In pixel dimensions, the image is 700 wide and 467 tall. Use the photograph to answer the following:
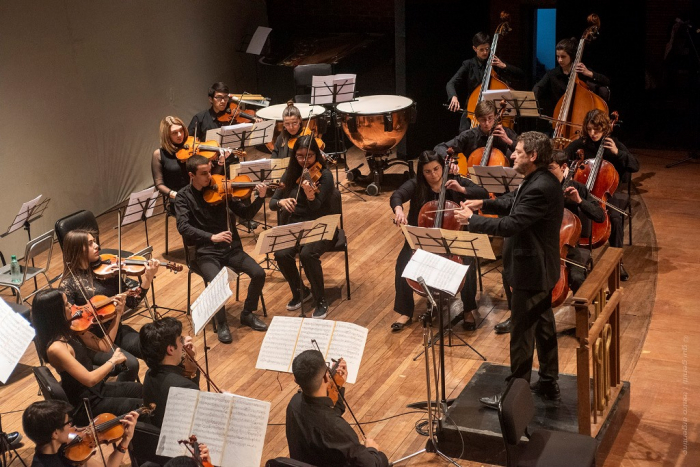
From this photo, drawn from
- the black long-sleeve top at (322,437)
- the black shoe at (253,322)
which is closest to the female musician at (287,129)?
the black shoe at (253,322)

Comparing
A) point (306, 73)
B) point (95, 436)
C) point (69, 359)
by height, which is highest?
point (306, 73)

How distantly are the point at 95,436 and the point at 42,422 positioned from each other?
27 cm

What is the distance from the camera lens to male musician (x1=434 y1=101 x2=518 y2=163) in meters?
6.66

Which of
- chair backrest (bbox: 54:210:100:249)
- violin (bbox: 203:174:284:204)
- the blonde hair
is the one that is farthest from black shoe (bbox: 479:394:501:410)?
the blonde hair

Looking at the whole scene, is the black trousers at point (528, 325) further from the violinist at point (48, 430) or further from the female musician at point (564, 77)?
the female musician at point (564, 77)

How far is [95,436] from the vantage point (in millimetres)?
3861

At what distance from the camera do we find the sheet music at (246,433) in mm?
3643

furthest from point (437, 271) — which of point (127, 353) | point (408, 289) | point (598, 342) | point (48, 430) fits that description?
point (48, 430)

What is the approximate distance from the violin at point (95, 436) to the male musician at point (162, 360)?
0.06m

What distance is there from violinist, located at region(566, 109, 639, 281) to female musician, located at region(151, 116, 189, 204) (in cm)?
317

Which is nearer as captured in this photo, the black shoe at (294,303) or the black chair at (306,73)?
the black shoe at (294,303)

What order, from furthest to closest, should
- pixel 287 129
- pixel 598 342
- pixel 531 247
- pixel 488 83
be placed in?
pixel 488 83 → pixel 287 129 → pixel 531 247 → pixel 598 342

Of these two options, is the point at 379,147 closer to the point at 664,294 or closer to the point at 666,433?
the point at 664,294

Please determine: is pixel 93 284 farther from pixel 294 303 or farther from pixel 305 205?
pixel 305 205
